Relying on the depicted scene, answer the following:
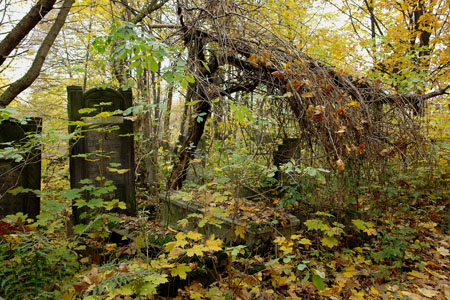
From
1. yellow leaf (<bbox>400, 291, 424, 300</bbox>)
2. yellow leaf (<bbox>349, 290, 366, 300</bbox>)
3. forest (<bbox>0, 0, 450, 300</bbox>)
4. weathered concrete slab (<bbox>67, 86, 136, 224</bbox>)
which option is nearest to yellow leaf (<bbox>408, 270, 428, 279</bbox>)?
forest (<bbox>0, 0, 450, 300</bbox>)

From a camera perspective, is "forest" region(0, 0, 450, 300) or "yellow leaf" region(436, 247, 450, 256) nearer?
"forest" region(0, 0, 450, 300)

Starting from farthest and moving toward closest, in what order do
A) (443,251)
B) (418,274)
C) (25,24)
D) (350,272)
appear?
1. (443,251)
2. (418,274)
3. (350,272)
4. (25,24)

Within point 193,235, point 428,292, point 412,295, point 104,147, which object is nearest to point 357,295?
A: point 412,295

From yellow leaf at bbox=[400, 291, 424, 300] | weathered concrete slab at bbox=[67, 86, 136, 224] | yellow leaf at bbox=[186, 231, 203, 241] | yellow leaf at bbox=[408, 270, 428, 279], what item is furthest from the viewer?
weathered concrete slab at bbox=[67, 86, 136, 224]

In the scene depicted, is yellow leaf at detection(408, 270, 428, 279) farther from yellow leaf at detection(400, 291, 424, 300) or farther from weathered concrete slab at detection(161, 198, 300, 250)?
weathered concrete slab at detection(161, 198, 300, 250)

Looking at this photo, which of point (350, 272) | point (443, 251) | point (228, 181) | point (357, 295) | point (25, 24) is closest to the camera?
point (228, 181)

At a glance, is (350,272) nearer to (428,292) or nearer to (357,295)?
(357,295)

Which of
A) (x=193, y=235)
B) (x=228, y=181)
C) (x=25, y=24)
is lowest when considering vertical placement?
(x=193, y=235)

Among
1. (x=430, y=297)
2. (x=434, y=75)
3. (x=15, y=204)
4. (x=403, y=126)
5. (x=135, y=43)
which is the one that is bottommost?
(x=430, y=297)

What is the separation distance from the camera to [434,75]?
19.0 ft

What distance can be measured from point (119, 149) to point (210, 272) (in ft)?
7.91

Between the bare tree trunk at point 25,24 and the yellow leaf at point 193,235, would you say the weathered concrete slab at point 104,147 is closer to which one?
the bare tree trunk at point 25,24

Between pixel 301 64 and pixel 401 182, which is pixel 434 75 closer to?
pixel 401 182

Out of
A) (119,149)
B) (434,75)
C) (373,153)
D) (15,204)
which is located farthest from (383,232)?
(15,204)
